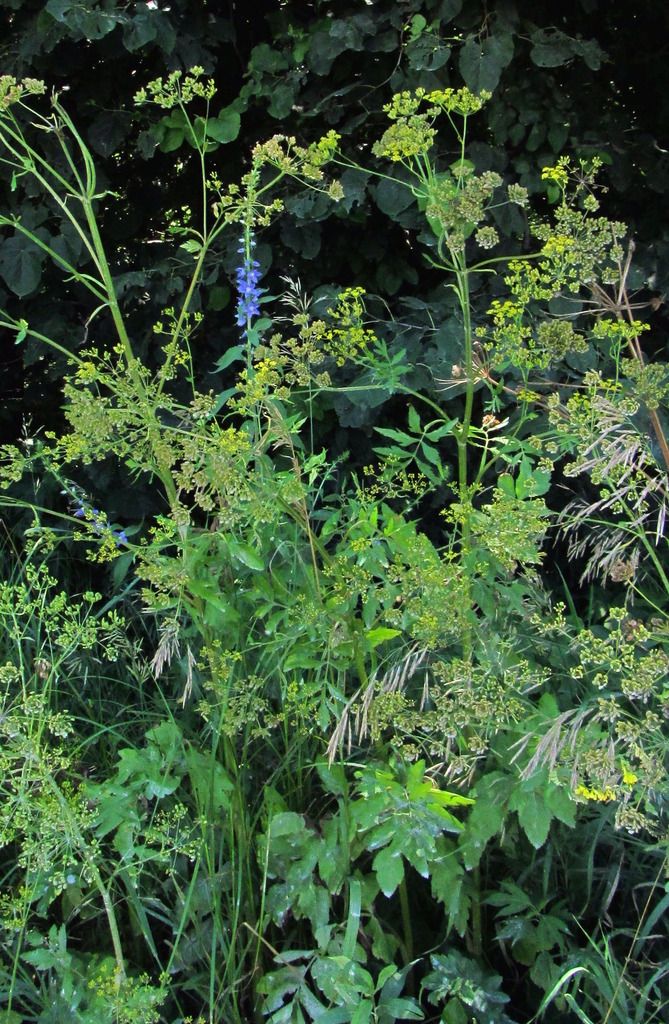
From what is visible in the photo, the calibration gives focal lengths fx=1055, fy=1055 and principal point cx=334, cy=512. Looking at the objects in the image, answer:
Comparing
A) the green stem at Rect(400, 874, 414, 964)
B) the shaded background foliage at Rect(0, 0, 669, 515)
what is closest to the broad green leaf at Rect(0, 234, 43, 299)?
the shaded background foliage at Rect(0, 0, 669, 515)

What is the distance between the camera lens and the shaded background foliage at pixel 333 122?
2990 millimetres

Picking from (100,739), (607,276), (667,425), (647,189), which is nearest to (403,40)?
(647,189)

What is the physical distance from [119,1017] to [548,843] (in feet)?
2.98

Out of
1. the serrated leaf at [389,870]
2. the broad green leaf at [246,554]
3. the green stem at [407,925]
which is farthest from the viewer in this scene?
the green stem at [407,925]

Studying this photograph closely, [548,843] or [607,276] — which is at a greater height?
[607,276]

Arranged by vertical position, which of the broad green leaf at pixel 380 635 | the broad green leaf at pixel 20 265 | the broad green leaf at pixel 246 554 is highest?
the broad green leaf at pixel 20 265

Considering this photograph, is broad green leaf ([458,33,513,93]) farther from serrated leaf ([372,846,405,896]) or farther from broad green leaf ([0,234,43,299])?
serrated leaf ([372,846,405,896])

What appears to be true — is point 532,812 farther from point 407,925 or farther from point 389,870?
point 407,925

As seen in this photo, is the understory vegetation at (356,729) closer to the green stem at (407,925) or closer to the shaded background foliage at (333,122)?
the green stem at (407,925)

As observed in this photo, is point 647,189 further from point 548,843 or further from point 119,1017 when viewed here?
point 119,1017

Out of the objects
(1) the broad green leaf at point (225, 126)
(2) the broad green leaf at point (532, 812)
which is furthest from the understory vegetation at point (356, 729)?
(1) the broad green leaf at point (225, 126)

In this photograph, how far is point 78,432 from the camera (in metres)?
1.85

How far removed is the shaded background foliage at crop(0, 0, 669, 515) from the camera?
2990 millimetres

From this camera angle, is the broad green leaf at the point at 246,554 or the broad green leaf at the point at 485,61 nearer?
the broad green leaf at the point at 246,554
